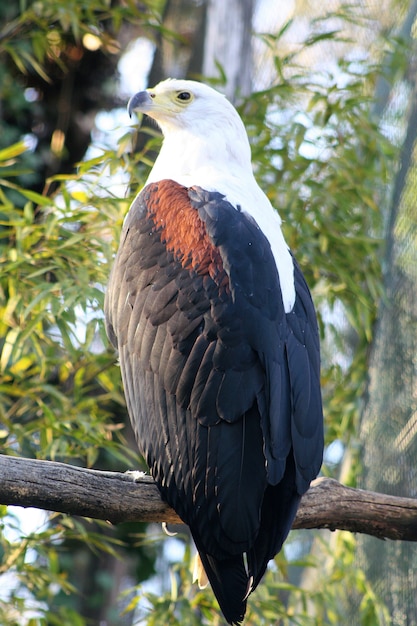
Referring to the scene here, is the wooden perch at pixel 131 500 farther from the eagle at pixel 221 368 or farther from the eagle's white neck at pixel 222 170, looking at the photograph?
the eagle's white neck at pixel 222 170

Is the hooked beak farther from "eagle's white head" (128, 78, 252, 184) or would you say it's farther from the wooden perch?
the wooden perch

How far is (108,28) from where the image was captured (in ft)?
18.8

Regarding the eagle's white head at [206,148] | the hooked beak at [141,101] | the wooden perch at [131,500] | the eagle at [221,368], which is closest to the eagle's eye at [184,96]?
the eagle's white head at [206,148]

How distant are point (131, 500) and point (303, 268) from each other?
1979 mm

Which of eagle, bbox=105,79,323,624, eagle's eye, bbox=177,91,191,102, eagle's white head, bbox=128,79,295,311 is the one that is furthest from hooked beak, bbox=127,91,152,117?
eagle, bbox=105,79,323,624

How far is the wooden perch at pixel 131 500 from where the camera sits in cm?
248

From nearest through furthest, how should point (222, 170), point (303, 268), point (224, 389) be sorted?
point (224, 389) < point (222, 170) < point (303, 268)

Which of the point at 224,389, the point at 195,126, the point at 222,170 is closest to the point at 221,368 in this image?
the point at 224,389

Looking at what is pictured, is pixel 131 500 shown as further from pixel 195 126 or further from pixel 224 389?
pixel 195 126

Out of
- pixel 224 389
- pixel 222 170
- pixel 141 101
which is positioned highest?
pixel 141 101

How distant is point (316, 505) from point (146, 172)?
2145 mm

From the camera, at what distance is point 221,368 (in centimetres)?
264

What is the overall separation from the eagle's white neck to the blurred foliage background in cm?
42

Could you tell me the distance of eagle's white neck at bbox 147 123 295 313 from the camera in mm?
3053
